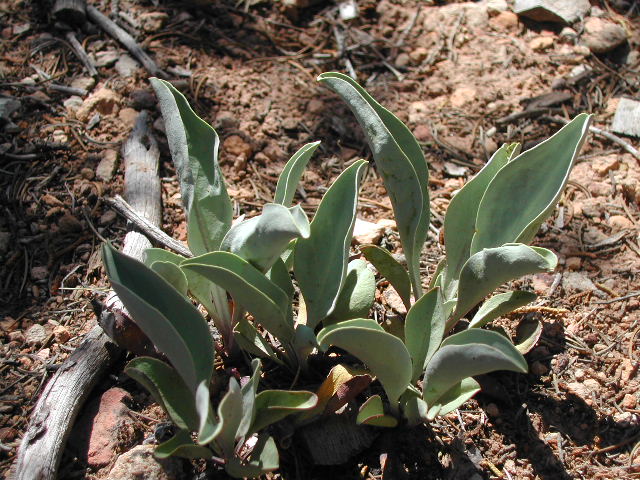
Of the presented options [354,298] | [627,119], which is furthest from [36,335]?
[627,119]

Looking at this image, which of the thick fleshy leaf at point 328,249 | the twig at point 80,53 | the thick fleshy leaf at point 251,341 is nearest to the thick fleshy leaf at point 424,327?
the thick fleshy leaf at point 328,249

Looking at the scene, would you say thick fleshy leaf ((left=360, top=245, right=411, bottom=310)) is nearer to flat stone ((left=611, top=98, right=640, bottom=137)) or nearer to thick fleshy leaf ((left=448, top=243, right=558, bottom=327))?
thick fleshy leaf ((left=448, top=243, right=558, bottom=327))

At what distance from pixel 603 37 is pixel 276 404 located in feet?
8.92

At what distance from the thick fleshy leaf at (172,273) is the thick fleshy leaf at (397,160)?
0.63m

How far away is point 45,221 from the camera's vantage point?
256 cm

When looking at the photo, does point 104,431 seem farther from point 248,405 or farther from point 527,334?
point 527,334

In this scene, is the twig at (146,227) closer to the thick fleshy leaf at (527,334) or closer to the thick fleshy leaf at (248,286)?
the thick fleshy leaf at (248,286)

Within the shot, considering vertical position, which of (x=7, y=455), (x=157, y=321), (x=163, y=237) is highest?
(x=157, y=321)

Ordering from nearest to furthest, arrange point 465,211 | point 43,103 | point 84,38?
point 465,211, point 43,103, point 84,38

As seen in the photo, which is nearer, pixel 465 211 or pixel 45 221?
pixel 465 211

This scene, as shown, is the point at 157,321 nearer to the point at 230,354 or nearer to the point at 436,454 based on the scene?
the point at 230,354

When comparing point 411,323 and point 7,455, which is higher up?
point 411,323

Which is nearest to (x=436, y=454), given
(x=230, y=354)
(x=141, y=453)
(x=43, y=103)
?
(x=230, y=354)

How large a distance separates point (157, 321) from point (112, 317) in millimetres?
515
